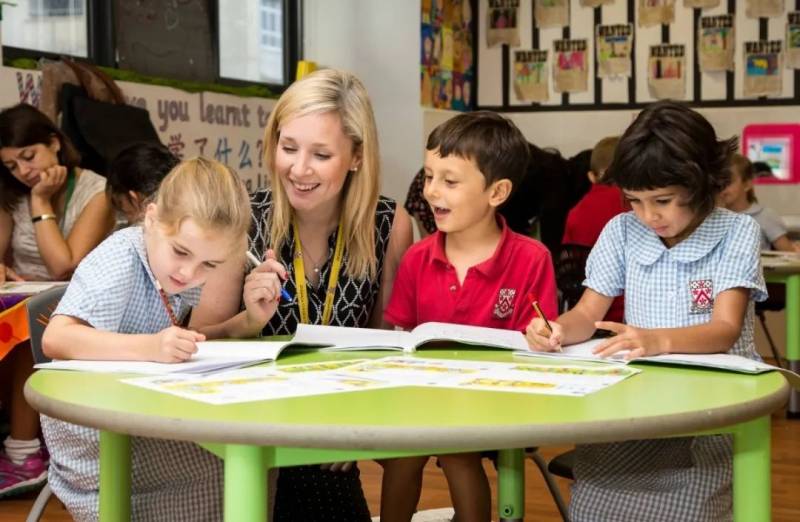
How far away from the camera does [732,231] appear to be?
Result: 6.44ft

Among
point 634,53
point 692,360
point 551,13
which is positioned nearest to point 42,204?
point 692,360

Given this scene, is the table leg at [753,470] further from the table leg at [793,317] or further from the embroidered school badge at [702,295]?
the table leg at [793,317]

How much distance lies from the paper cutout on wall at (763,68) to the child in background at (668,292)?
458cm

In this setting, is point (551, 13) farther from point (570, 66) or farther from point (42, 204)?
point (42, 204)

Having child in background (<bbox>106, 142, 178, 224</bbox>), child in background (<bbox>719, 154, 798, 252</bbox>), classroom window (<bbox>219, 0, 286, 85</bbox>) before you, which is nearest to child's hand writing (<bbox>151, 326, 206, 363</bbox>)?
child in background (<bbox>106, 142, 178, 224</bbox>)

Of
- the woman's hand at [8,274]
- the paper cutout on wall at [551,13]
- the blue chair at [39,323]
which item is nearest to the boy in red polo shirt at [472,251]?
the blue chair at [39,323]

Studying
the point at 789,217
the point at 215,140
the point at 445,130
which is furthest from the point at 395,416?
the point at 789,217

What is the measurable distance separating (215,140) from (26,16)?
1.06 meters

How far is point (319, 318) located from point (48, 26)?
2889mm

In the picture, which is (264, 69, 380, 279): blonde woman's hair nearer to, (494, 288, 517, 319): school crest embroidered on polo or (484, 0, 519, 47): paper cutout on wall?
(494, 288, 517, 319): school crest embroidered on polo

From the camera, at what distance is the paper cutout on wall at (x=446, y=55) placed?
6.20 m

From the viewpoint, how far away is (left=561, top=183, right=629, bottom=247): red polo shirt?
422 centimetres

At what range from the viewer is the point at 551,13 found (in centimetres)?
675

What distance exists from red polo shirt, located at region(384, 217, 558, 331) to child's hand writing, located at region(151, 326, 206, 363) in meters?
0.69
